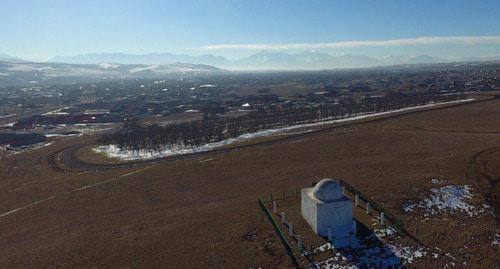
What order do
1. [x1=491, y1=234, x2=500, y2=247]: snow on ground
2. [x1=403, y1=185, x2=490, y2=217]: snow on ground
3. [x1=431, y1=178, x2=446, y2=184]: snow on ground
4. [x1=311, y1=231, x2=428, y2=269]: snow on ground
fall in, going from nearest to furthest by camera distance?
[x1=311, y1=231, x2=428, y2=269]: snow on ground, [x1=491, y1=234, x2=500, y2=247]: snow on ground, [x1=403, y1=185, x2=490, y2=217]: snow on ground, [x1=431, y1=178, x2=446, y2=184]: snow on ground

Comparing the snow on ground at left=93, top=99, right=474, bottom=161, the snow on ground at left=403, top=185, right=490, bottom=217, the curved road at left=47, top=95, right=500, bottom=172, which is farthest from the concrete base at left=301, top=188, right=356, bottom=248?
the snow on ground at left=93, top=99, right=474, bottom=161

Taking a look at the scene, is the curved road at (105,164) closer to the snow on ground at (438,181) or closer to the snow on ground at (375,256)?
the snow on ground at (438,181)

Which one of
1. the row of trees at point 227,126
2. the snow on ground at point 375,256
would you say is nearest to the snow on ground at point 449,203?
the snow on ground at point 375,256

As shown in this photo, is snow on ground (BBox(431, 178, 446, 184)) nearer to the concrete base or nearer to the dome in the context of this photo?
the concrete base

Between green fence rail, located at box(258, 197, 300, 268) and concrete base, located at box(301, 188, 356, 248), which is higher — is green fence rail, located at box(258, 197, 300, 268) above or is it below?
below

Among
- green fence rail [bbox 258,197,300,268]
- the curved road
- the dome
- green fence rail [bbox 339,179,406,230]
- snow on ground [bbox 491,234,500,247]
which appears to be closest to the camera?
green fence rail [bbox 258,197,300,268]

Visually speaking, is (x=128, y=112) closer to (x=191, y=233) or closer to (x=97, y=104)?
(x=97, y=104)

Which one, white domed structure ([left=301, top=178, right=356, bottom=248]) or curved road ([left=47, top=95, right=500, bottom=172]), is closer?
white domed structure ([left=301, top=178, right=356, bottom=248])
